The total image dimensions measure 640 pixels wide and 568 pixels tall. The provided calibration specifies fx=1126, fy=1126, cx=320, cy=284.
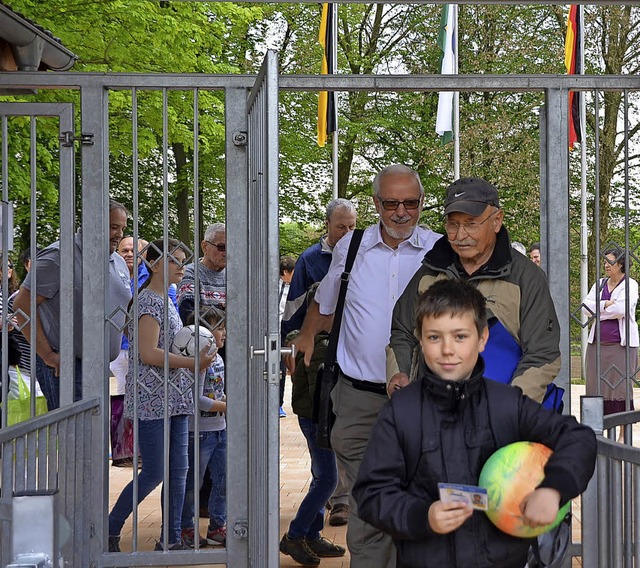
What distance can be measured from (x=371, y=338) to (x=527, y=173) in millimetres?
21348

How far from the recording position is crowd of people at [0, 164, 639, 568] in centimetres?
338

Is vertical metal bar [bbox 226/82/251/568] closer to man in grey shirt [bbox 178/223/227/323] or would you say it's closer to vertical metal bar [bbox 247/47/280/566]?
vertical metal bar [bbox 247/47/280/566]

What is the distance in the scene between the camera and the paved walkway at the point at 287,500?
7223mm

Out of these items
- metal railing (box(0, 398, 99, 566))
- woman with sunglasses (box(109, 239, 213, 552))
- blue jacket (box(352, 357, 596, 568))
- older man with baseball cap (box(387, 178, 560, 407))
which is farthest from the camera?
woman with sunglasses (box(109, 239, 213, 552))

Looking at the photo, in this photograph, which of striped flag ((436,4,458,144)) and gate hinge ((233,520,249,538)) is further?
striped flag ((436,4,458,144))

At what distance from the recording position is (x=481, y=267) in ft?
15.5

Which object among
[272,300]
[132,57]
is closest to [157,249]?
[272,300]

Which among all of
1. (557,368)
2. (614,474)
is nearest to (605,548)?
(614,474)

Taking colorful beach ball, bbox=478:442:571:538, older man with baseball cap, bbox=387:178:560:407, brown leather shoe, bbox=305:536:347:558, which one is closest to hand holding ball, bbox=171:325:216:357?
brown leather shoe, bbox=305:536:347:558

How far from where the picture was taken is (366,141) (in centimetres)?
2706

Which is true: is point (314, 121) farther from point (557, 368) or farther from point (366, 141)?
point (557, 368)

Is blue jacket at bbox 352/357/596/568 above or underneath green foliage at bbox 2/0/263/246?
underneath

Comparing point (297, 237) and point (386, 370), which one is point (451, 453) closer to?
point (386, 370)

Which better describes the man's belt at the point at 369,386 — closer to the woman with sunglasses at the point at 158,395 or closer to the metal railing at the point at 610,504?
the woman with sunglasses at the point at 158,395
